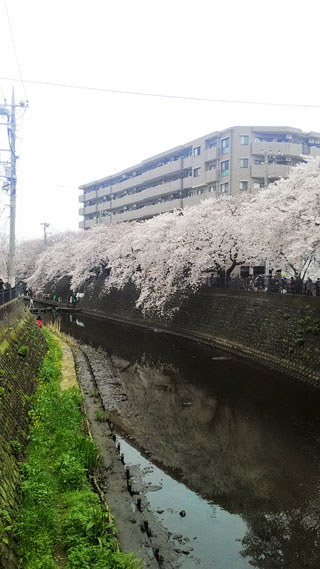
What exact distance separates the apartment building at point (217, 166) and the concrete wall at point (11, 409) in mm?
30757

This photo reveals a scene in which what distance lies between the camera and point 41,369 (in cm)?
1658

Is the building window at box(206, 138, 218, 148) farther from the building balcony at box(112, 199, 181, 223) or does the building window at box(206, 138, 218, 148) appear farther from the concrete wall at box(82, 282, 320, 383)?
the concrete wall at box(82, 282, 320, 383)

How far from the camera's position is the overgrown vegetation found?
642 cm

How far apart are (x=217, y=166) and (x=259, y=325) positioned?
3008cm

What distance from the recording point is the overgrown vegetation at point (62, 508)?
253 inches

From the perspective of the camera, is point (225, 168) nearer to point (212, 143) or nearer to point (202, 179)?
point (202, 179)

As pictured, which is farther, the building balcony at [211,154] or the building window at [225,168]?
the building balcony at [211,154]

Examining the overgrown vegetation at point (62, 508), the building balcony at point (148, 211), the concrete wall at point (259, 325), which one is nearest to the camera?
the overgrown vegetation at point (62, 508)

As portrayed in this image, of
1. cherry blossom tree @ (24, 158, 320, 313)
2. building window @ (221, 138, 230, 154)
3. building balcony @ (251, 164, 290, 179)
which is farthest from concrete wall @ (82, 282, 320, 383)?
building window @ (221, 138, 230, 154)

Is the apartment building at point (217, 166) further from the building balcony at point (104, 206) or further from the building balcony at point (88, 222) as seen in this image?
the building balcony at point (88, 222)

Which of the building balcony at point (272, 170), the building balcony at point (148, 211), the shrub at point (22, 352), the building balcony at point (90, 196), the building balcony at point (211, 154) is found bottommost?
the shrub at point (22, 352)

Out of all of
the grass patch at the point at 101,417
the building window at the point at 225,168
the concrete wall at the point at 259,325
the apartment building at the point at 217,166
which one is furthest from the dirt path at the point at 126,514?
the building window at the point at 225,168

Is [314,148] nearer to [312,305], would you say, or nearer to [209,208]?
[209,208]

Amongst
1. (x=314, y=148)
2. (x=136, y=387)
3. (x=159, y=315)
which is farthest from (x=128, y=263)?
(x=314, y=148)
